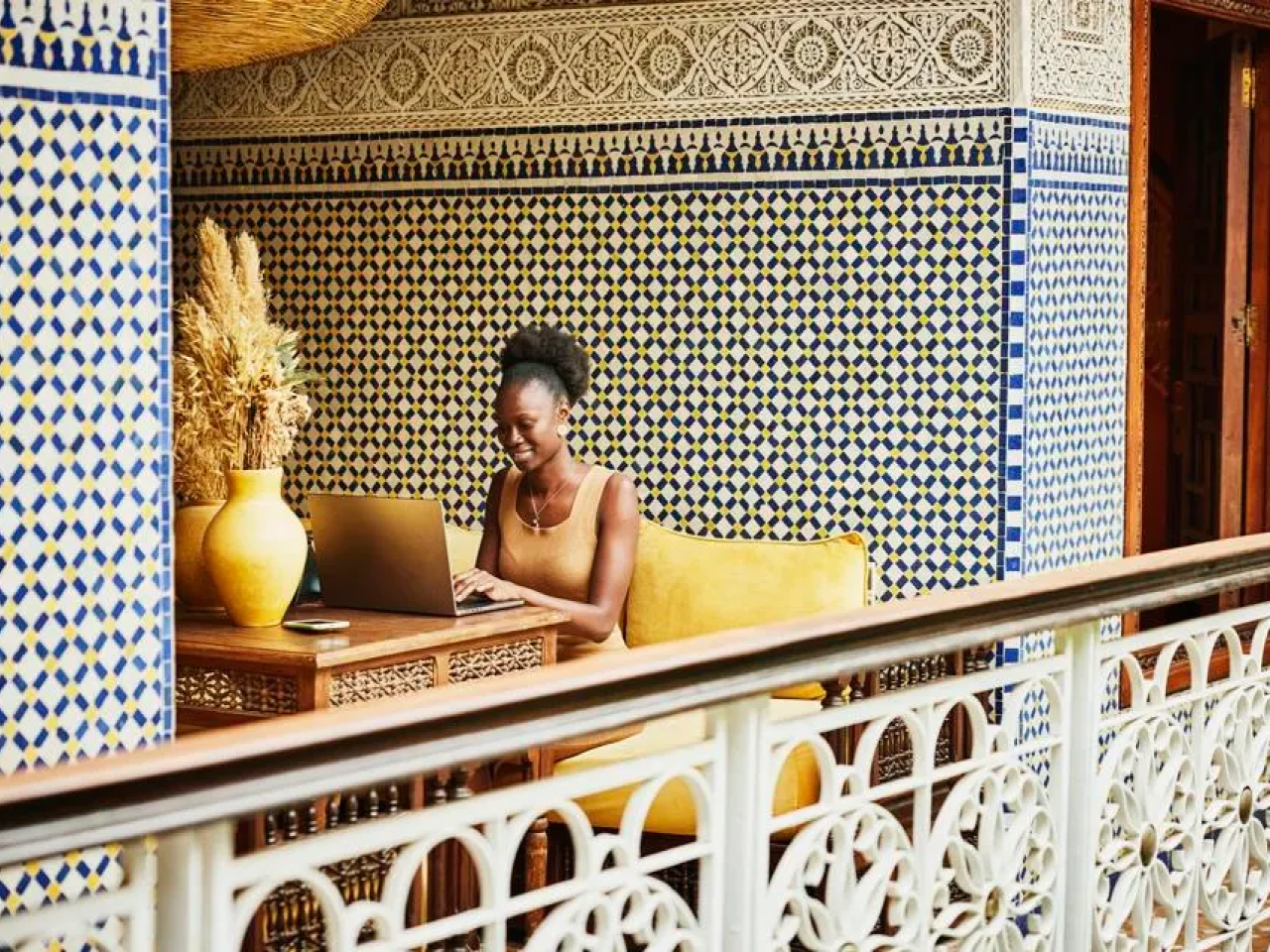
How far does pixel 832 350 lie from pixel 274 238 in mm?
2274

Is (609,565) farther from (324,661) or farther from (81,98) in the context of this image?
(81,98)

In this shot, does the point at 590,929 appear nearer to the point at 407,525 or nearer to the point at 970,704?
the point at 407,525

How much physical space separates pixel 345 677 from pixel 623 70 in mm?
3184

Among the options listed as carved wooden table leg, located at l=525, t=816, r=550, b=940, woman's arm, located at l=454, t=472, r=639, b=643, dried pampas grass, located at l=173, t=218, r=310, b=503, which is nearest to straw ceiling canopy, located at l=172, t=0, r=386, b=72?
dried pampas grass, located at l=173, t=218, r=310, b=503

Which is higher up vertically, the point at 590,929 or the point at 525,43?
the point at 525,43

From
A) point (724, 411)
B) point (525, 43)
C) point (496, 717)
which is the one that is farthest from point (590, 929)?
point (496, 717)

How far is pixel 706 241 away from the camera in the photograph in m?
7.14

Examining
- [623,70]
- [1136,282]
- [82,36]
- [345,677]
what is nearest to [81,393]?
[82,36]

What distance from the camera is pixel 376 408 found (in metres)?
7.84

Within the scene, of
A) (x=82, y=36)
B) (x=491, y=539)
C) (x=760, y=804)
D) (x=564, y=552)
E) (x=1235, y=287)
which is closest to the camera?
(x=760, y=804)

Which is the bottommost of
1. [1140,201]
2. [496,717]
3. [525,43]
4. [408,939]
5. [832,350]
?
[408,939]

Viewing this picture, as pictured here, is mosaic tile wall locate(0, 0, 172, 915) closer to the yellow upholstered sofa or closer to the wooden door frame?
the yellow upholstered sofa

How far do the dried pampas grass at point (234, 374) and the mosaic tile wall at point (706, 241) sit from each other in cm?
241

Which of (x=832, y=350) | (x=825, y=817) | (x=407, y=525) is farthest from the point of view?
(x=832, y=350)
